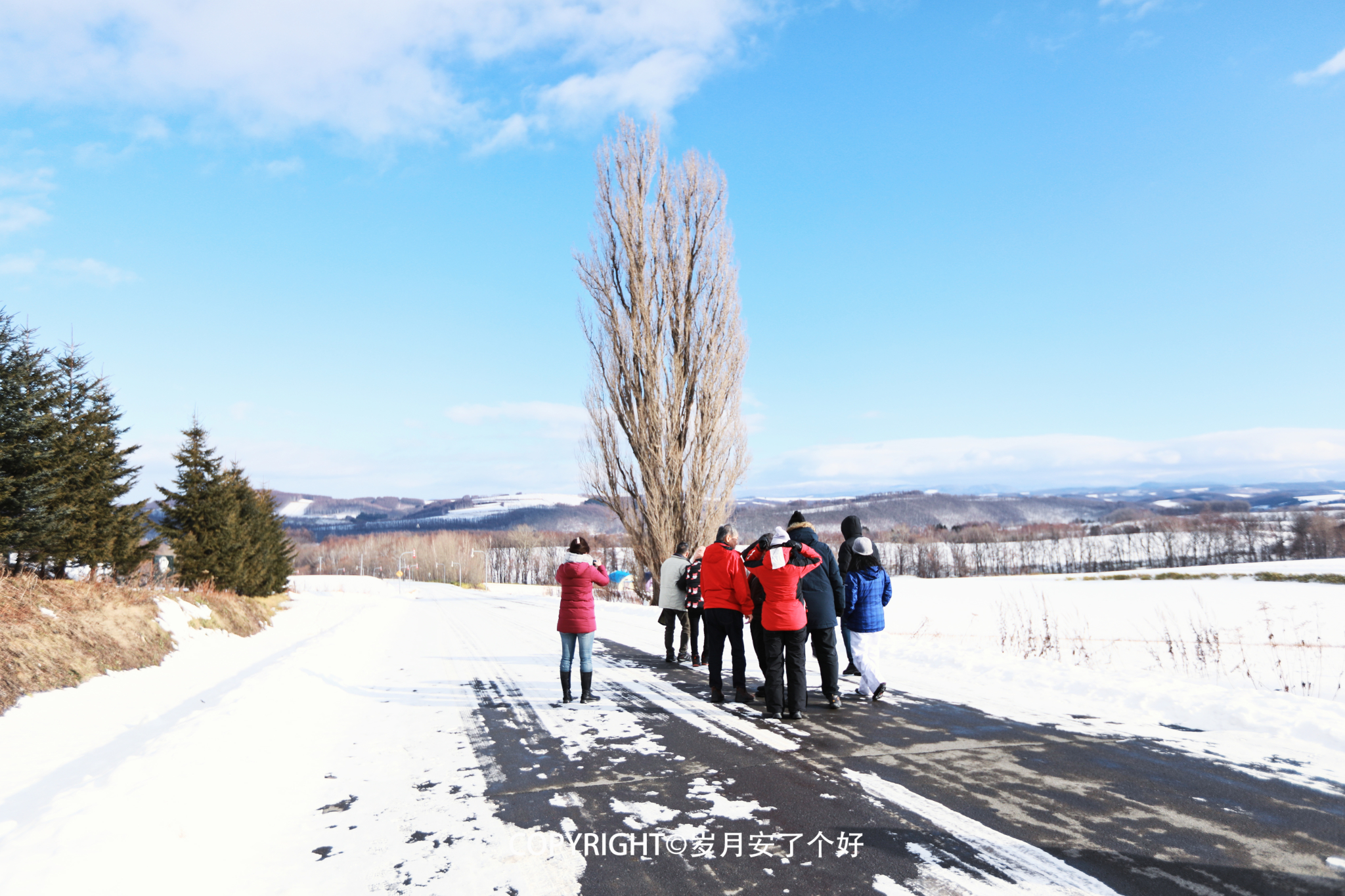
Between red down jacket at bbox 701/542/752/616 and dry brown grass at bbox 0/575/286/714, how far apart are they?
699 centimetres

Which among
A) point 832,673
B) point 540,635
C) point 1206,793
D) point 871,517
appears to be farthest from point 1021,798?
point 871,517

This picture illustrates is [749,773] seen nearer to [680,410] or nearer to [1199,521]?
[680,410]

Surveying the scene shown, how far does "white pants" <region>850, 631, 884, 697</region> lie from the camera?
7.13 m

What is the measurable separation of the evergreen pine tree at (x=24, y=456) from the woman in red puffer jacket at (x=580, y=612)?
43.0 feet

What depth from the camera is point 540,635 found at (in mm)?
14188

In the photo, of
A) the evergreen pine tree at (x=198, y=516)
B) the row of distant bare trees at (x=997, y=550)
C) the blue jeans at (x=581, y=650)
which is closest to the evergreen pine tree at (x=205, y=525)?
the evergreen pine tree at (x=198, y=516)

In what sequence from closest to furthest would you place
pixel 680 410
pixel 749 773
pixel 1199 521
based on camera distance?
pixel 749 773 < pixel 680 410 < pixel 1199 521

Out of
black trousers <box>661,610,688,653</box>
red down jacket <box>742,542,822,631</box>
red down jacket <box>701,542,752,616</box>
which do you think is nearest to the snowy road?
red down jacket <box>742,542,822,631</box>

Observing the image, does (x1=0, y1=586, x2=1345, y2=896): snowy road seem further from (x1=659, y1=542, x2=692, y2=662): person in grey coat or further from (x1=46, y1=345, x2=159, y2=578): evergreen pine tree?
(x1=46, y1=345, x2=159, y2=578): evergreen pine tree

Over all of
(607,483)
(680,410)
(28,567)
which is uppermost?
(680,410)

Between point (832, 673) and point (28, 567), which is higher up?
point (28, 567)

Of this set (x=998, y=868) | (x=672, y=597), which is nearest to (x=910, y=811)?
(x=998, y=868)

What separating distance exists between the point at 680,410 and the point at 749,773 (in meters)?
15.2

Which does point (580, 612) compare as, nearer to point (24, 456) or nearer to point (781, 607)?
point (781, 607)
